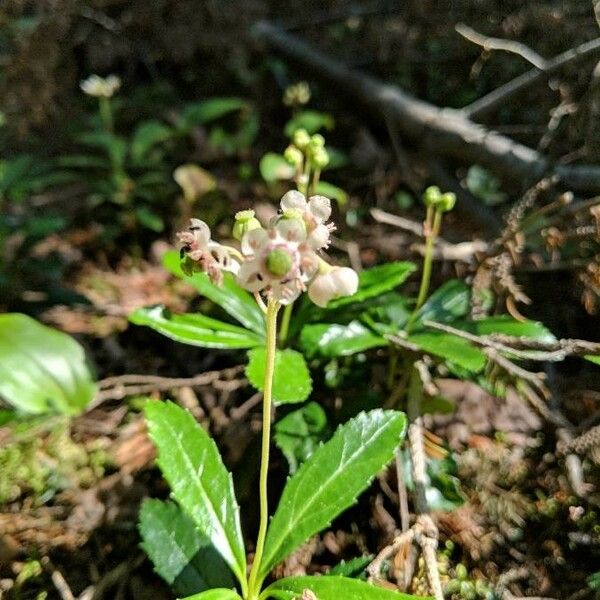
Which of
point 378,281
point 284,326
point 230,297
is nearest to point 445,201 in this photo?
point 378,281

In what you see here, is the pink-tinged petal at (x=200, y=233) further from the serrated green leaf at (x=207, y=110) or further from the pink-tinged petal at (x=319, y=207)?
the serrated green leaf at (x=207, y=110)

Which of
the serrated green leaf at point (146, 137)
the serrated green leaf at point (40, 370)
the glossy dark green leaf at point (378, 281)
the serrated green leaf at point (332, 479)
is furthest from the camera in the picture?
the serrated green leaf at point (146, 137)

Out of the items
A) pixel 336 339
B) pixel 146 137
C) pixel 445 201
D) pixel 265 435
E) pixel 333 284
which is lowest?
pixel 265 435

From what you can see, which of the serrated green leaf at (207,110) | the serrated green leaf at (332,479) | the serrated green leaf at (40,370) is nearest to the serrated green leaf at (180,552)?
the serrated green leaf at (332,479)

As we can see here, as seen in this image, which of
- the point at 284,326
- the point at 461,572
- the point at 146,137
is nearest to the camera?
the point at 461,572

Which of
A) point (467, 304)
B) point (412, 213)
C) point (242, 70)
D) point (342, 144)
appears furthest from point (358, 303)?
point (242, 70)

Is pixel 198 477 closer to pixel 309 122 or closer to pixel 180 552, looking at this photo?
pixel 180 552

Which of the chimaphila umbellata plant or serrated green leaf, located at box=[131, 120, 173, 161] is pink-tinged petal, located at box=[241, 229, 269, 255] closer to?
the chimaphila umbellata plant
